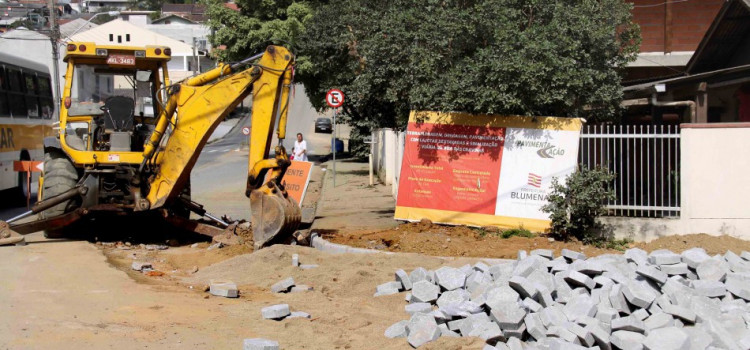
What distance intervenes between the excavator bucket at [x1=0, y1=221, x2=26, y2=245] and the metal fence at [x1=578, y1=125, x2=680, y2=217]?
9440 millimetres

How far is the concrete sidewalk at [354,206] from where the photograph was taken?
1582cm

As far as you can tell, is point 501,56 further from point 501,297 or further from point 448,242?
point 501,297

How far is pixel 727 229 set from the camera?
13.5m

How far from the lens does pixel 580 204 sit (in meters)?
13.1

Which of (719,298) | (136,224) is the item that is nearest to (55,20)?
(136,224)

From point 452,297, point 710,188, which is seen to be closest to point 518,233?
point 710,188

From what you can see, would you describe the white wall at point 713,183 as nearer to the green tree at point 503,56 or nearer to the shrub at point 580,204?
the shrub at point 580,204

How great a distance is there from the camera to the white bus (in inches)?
761

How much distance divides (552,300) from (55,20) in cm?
3205

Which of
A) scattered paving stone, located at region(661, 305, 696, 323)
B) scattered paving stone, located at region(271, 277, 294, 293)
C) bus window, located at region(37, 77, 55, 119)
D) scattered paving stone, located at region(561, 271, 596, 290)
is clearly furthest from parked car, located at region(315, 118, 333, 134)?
scattered paving stone, located at region(661, 305, 696, 323)

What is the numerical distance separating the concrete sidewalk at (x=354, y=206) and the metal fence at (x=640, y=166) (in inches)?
155

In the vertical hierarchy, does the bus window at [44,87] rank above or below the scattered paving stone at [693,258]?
above

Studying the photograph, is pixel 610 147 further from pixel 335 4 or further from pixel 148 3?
pixel 148 3

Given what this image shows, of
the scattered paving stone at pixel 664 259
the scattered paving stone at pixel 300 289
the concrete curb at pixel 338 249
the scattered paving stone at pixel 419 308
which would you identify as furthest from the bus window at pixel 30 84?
the scattered paving stone at pixel 664 259
